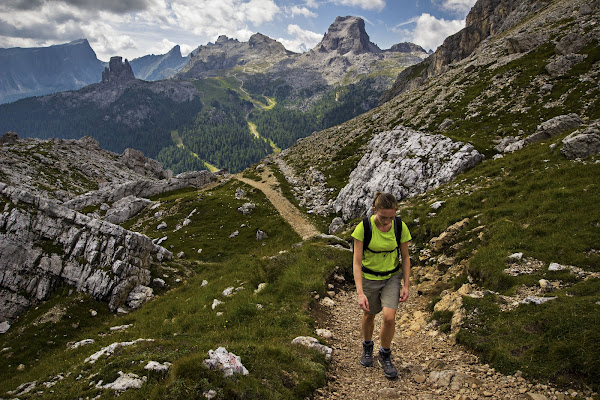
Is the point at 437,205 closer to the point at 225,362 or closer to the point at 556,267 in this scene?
the point at 556,267

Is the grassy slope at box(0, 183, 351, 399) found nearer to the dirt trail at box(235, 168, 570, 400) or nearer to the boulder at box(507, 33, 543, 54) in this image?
the dirt trail at box(235, 168, 570, 400)

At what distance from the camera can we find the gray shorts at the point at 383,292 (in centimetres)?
841

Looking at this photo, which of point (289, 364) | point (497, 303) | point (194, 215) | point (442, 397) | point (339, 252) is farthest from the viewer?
point (194, 215)

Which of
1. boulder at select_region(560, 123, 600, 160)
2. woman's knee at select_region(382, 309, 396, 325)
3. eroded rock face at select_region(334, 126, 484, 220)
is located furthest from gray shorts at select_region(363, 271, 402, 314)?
eroded rock face at select_region(334, 126, 484, 220)

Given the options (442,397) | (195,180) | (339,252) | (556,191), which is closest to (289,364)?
(442,397)

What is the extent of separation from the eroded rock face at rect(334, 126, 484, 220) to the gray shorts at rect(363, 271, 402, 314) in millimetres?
27019

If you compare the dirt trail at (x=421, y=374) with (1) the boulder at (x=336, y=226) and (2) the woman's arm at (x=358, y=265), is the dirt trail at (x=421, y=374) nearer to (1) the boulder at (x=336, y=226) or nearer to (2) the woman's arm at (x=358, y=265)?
(2) the woman's arm at (x=358, y=265)

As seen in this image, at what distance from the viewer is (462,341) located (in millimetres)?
9758

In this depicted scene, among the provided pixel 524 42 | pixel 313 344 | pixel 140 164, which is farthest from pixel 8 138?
pixel 524 42

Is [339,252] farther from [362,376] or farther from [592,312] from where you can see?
[592,312]

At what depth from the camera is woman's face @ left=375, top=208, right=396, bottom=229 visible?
26.1 feet

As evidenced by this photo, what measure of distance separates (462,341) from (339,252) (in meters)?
10.2

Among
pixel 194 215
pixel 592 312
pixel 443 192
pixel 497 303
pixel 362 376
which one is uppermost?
pixel 443 192

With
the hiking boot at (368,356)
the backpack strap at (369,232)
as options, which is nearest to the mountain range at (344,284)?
the hiking boot at (368,356)
